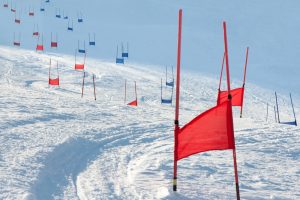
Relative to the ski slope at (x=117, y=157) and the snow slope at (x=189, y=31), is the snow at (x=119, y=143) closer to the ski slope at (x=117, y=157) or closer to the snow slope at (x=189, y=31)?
the ski slope at (x=117, y=157)

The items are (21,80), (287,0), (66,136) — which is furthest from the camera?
(287,0)

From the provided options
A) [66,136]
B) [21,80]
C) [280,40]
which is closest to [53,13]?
[280,40]

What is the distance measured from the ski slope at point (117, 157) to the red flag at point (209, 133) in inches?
20.7

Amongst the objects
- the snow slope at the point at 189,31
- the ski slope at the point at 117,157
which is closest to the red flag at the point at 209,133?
the ski slope at the point at 117,157

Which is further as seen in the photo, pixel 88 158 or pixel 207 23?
pixel 207 23

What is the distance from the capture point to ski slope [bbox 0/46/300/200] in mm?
5480

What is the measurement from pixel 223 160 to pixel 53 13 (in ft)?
140

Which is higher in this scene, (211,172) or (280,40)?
(280,40)

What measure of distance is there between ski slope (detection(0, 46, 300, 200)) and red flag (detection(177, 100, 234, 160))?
526 millimetres

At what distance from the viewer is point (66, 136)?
7.70m

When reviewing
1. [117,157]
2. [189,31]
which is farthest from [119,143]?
[189,31]

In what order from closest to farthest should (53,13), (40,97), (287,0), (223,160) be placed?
1. (223,160)
2. (40,97)
3. (53,13)
4. (287,0)

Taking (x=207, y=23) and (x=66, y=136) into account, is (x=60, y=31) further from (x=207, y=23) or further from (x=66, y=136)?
(x=66, y=136)

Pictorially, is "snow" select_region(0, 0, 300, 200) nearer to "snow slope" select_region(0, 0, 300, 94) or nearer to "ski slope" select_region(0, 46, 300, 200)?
"ski slope" select_region(0, 46, 300, 200)
